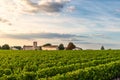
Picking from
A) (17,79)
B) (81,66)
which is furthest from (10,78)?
(81,66)

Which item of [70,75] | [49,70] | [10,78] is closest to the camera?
[10,78]

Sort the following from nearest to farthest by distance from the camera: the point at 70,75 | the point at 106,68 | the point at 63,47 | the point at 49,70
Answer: the point at 70,75 < the point at 49,70 < the point at 106,68 < the point at 63,47

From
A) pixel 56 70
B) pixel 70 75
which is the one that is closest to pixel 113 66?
pixel 56 70

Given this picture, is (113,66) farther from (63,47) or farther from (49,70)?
(63,47)

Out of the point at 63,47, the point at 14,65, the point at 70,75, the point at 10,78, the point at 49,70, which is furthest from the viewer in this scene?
the point at 63,47

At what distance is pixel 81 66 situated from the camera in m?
29.6

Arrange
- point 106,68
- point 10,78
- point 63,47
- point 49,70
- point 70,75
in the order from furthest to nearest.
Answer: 1. point 63,47
2. point 106,68
3. point 49,70
4. point 70,75
5. point 10,78

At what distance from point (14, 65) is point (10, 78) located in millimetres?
12048

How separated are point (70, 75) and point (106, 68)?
7.90 meters

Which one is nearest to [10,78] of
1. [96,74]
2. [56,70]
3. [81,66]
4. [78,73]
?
[78,73]

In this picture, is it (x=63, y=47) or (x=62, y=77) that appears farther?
(x=63, y=47)

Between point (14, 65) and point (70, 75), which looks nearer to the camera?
point (70, 75)

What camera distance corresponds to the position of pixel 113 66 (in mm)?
30203

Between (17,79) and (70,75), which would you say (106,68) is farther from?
(17,79)
